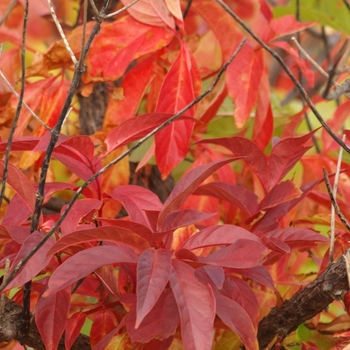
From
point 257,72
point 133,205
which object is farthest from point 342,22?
point 133,205

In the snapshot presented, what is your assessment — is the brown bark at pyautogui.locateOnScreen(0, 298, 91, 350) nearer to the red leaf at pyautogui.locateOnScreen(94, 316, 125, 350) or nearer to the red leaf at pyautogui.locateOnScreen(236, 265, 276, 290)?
the red leaf at pyautogui.locateOnScreen(94, 316, 125, 350)

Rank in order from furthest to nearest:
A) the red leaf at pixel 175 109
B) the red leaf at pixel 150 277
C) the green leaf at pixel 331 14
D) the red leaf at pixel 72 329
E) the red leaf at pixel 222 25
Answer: the green leaf at pixel 331 14, the red leaf at pixel 222 25, the red leaf at pixel 175 109, the red leaf at pixel 72 329, the red leaf at pixel 150 277

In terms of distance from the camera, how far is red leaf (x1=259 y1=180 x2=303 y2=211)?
0.53 metres

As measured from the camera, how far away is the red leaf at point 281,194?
0.53 metres

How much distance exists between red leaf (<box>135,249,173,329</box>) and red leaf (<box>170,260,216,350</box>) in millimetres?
15

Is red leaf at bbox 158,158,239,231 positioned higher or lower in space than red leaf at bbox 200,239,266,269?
higher

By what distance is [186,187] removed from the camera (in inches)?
18.1

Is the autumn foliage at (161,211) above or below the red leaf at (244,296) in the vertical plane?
above

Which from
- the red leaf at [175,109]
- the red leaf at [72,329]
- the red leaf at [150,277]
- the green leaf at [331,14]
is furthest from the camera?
the green leaf at [331,14]

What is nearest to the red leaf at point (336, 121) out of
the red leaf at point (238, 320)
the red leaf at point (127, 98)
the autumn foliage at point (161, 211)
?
the autumn foliage at point (161, 211)

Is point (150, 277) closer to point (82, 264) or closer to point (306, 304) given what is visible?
point (82, 264)

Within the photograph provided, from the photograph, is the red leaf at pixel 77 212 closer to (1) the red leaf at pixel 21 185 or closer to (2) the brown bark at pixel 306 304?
(1) the red leaf at pixel 21 185

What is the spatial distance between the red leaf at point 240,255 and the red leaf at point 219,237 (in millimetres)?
10

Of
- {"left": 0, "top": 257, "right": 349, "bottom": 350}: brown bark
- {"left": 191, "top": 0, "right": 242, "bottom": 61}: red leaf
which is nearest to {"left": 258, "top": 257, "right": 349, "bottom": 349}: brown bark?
{"left": 0, "top": 257, "right": 349, "bottom": 350}: brown bark
